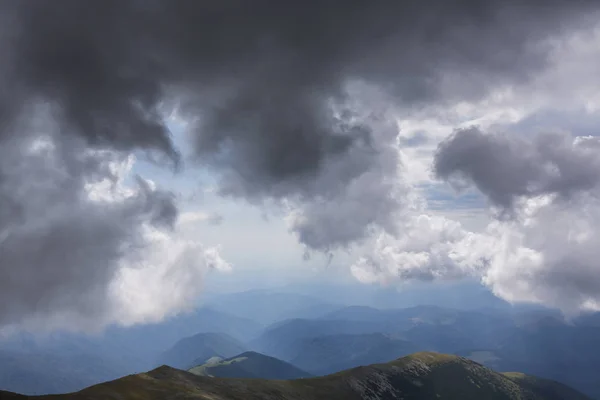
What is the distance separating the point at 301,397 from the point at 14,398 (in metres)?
133

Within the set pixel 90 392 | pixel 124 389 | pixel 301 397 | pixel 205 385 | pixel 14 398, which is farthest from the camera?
pixel 301 397

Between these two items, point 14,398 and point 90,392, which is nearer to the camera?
point 14,398

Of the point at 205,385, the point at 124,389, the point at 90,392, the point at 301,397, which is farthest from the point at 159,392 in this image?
the point at 301,397

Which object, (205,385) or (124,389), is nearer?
(124,389)

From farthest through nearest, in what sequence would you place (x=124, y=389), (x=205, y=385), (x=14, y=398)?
1. (x=205, y=385)
2. (x=124, y=389)
3. (x=14, y=398)

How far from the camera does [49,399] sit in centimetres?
9494

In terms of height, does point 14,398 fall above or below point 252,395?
above

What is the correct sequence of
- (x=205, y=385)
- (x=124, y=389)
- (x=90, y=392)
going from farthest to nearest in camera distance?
(x=205, y=385)
(x=124, y=389)
(x=90, y=392)

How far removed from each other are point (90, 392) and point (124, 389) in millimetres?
11178

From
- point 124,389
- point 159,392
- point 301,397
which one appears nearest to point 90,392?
point 124,389

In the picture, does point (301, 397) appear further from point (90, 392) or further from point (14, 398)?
point (14, 398)

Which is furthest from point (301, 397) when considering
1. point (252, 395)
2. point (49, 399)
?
point (49, 399)

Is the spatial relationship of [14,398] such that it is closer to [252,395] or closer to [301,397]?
[252,395]

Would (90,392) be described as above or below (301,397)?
above
